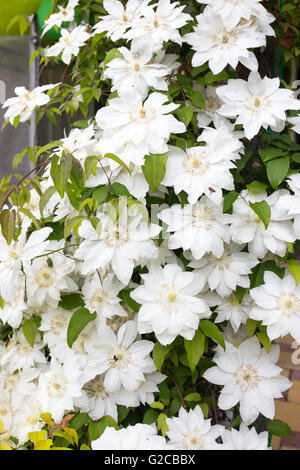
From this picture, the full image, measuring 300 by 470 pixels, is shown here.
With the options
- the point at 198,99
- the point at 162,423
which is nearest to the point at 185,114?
the point at 198,99

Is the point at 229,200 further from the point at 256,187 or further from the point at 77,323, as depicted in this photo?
the point at 77,323

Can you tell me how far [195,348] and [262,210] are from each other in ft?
0.97

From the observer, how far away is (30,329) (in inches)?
42.9

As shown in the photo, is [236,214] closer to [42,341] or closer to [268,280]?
[268,280]

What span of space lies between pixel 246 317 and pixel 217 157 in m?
0.34

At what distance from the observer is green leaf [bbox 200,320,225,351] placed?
0.91m

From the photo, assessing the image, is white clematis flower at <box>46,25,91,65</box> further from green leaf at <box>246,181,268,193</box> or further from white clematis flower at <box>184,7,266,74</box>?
green leaf at <box>246,181,268,193</box>

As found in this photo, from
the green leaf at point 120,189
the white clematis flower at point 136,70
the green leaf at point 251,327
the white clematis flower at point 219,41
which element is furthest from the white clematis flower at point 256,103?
the green leaf at point 251,327

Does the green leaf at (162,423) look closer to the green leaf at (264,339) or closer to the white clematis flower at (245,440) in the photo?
the white clematis flower at (245,440)

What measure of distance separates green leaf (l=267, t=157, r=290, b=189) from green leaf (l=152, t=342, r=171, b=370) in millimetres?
382

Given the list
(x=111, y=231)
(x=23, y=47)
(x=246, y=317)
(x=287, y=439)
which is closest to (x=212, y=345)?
(x=246, y=317)

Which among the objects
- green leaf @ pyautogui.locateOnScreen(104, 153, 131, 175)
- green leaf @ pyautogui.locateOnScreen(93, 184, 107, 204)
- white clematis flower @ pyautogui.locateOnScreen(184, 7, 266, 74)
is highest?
white clematis flower @ pyautogui.locateOnScreen(184, 7, 266, 74)

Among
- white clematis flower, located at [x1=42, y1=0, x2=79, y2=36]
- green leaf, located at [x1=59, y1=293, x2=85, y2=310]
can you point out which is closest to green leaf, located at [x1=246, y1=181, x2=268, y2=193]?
green leaf, located at [x1=59, y1=293, x2=85, y2=310]

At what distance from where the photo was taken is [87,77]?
1247 millimetres
